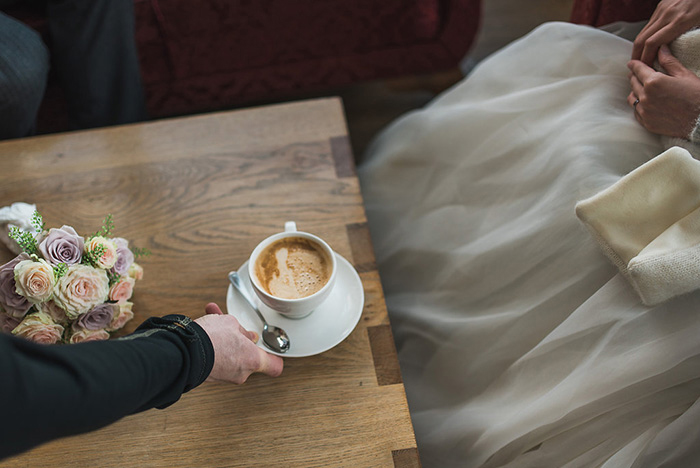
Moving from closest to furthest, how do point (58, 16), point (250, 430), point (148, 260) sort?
point (250, 430) < point (148, 260) < point (58, 16)

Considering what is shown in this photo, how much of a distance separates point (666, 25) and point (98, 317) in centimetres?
97

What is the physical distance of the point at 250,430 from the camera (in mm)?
705

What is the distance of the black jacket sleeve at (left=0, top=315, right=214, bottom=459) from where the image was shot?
0.46 metres

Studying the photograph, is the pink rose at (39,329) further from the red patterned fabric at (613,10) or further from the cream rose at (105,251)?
the red patterned fabric at (613,10)

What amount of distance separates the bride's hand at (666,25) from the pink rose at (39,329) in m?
0.99

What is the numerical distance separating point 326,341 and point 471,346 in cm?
30

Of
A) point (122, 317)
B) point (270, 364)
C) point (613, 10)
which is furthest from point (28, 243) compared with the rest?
point (613, 10)

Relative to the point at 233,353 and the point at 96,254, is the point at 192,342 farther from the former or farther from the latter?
the point at 96,254

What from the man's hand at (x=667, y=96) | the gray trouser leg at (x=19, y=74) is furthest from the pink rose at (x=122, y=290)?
the man's hand at (x=667, y=96)

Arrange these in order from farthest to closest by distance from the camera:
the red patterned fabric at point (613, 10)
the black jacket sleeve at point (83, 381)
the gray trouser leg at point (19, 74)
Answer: the gray trouser leg at point (19, 74)
the red patterned fabric at point (613, 10)
the black jacket sleeve at point (83, 381)

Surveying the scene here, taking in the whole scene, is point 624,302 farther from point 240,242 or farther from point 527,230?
point 240,242

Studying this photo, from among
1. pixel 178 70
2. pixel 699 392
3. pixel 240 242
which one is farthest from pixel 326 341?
pixel 178 70

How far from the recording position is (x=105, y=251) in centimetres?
73

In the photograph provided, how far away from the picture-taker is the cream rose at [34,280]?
0.68m
